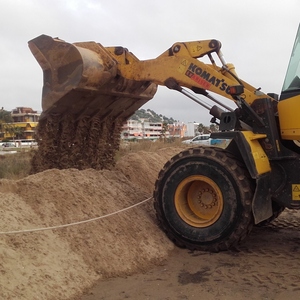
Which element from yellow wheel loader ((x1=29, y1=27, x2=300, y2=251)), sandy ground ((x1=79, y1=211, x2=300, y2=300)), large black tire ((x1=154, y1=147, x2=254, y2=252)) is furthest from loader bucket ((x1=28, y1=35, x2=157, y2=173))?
sandy ground ((x1=79, y1=211, x2=300, y2=300))

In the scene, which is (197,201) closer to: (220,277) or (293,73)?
(220,277)

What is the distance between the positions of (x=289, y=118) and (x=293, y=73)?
592mm

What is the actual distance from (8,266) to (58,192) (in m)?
1.68

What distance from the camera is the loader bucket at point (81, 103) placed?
6207 millimetres

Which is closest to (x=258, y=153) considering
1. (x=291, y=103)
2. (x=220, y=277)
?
(x=291, y=103)

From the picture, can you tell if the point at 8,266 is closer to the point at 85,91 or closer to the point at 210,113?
the point at 85,91

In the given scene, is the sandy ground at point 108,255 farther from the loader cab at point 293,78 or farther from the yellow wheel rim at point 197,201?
the loader cab at point 293,78

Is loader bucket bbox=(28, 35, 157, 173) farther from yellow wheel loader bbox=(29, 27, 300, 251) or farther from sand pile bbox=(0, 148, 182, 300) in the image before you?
sand pile bbox=(0, 148, 182, 300)

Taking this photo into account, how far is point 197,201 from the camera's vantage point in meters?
5.72

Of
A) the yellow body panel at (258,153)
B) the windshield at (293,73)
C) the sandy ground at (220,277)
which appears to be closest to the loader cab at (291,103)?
the windshield at (293,73)

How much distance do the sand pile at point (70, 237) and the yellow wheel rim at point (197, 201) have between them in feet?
1.51

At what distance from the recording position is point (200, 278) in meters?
4.54

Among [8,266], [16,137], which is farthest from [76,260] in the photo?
[16,137]

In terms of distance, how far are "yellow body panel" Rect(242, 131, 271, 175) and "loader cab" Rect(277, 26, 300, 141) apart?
0.97 ft
